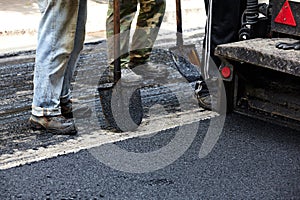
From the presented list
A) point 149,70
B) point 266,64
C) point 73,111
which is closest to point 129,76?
point 149,70

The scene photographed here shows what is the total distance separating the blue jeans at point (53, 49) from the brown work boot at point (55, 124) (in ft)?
0.11

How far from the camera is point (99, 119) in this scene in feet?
13.9

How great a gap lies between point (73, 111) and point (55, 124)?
0.32m

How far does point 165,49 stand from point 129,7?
3.13 ft

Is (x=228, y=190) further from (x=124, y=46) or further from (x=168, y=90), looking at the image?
(x=124, y=46)

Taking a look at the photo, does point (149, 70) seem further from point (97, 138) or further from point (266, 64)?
point (266, 64)

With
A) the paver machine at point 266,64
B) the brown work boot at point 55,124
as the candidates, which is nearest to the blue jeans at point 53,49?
the brown work boot at point 55,124

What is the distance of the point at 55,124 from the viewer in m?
3.94

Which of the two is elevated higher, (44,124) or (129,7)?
(129,7)

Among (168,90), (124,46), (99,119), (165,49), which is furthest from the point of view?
(165,49)

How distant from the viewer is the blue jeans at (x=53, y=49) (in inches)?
149

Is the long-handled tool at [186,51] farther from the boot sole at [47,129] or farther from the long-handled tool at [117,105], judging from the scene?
the boot sole at [47,129]

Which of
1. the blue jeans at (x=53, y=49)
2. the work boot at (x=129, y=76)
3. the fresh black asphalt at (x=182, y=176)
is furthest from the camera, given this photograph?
the work boot at (x=129, y=76)

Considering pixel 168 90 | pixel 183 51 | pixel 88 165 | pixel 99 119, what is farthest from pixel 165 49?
pixel 88 165
